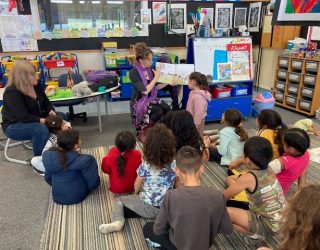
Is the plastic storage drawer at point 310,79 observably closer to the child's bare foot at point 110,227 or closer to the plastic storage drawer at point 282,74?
the plastic storage drawer at point 282,74

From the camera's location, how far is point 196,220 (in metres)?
1.34

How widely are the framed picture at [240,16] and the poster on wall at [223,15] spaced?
0.12 metres

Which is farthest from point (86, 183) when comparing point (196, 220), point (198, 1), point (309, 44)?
point (198, 1)

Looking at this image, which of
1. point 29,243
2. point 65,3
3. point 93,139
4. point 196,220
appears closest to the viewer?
point 196,220

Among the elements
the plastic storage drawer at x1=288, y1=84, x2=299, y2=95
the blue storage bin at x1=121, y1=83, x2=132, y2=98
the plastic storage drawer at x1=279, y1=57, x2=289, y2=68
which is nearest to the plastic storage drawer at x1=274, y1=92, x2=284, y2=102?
the plastic storage drawer at x1=288, y1=84, x2=299, y2=95

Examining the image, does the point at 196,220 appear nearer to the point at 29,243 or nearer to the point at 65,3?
Result: the point at 29,243

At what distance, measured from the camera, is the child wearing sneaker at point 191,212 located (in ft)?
4.37

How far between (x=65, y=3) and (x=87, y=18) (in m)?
0.43

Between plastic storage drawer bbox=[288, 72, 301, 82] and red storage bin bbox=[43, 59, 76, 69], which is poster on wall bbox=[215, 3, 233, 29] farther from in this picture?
red storage bin bbox=[43, 59, 76, 69]

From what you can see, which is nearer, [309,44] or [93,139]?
[93,139]

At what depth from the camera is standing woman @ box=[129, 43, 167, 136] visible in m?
3.31

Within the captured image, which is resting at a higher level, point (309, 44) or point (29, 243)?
point (309, 44)

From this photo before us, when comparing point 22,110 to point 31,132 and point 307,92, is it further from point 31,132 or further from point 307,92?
point 307,92

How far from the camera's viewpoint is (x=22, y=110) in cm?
270
